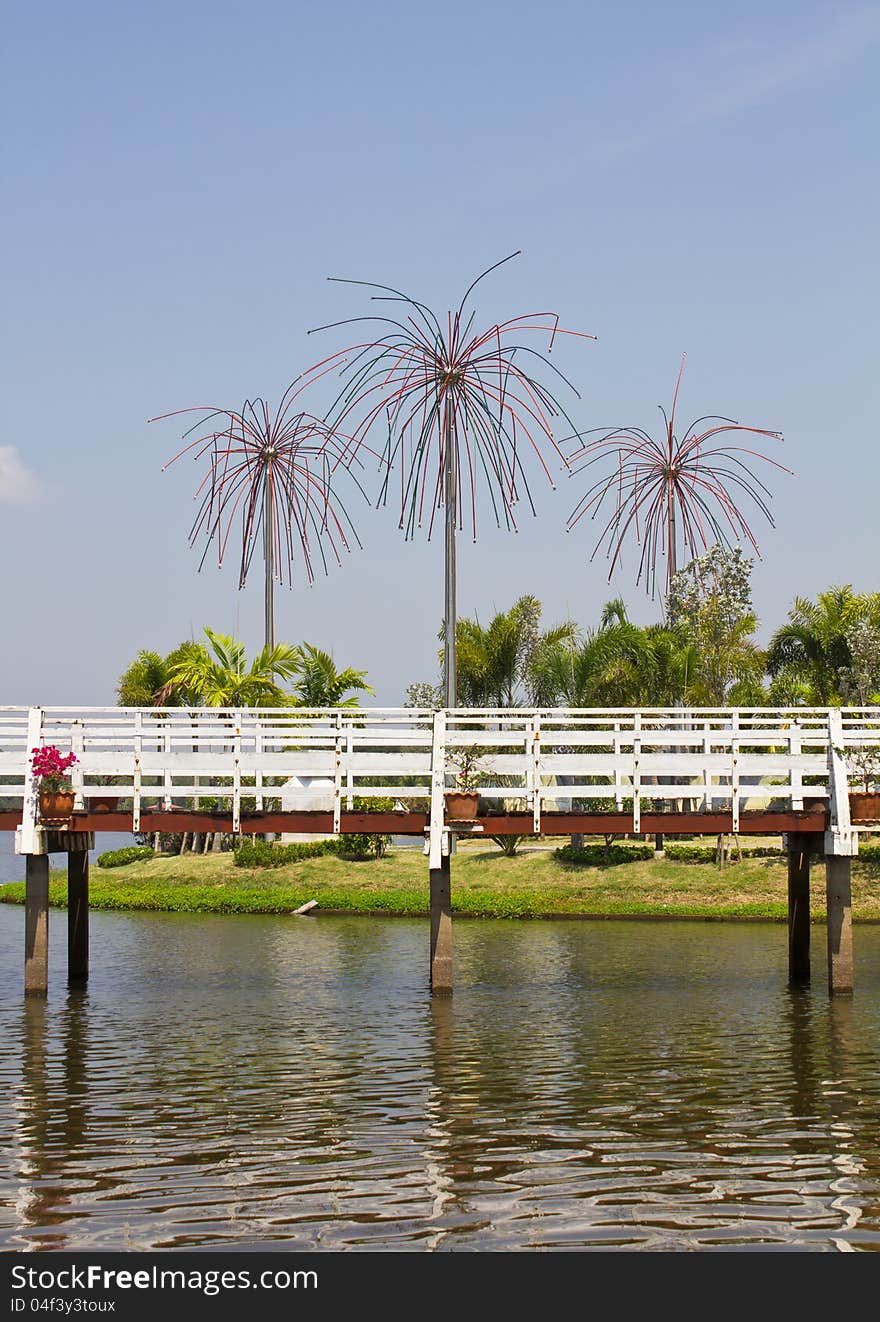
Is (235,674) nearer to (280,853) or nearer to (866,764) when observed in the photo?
(280,853)

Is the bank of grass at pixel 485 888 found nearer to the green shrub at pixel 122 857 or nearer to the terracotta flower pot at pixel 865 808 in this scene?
the green shrub at pixel 122 857

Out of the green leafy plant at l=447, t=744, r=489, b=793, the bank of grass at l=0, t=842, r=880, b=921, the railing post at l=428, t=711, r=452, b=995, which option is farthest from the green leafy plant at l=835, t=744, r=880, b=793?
the bank of grass at l=0, t=842, r=880, b=921

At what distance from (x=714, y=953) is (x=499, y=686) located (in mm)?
24622

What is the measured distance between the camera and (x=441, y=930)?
94.0 ft

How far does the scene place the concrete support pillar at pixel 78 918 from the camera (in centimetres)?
3175

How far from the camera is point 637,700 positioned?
56.0 meters

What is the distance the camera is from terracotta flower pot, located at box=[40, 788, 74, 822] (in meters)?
28.4

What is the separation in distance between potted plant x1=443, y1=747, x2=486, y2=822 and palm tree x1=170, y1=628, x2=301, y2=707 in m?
27.1

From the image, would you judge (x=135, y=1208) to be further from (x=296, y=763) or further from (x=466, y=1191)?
(x=296, y=763)

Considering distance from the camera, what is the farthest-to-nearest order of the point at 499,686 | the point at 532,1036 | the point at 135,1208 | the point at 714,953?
the point at 499,686, the point at 714,953, the point at 532,1036, the point at 135,1208


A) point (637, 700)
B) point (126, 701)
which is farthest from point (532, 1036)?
point (126, 701)

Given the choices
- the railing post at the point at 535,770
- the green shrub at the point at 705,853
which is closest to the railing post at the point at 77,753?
the railing post at the point at 535,770

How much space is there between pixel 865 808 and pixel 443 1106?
1340cm

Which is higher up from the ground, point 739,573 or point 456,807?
point 739,573
